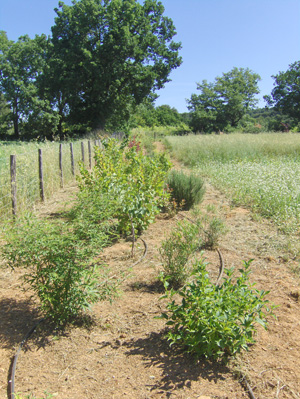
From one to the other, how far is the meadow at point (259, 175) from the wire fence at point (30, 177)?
11.7ft

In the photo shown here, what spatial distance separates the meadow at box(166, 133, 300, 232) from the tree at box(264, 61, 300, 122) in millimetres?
26826

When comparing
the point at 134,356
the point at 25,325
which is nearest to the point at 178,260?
the point at 134,356

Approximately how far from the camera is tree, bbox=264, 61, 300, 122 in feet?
134

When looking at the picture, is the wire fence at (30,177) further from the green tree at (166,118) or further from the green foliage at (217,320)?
the green tree at (166,118)

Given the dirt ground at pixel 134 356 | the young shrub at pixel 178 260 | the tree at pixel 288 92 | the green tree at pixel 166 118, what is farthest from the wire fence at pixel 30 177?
the green tree at pixel 166 118

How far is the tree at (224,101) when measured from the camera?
47.8 m

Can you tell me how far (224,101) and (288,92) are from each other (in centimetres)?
1072

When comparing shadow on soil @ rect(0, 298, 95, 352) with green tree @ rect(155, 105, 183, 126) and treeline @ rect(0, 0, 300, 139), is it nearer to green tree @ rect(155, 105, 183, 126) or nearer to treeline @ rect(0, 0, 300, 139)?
treeline @ rect(0, 0, 300, 139)

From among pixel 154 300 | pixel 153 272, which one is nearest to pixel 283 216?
pixel 153 272

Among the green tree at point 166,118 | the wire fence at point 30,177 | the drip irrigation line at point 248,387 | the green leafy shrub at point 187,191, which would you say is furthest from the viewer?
the green tree at point 166,118

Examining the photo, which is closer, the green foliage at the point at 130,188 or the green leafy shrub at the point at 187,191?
the green foliage at the point at 130,188

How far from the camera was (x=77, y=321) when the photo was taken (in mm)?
3109

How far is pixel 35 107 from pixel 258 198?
26.2 meters

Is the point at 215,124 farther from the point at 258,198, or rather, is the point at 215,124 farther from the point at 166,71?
the point at 258,198
